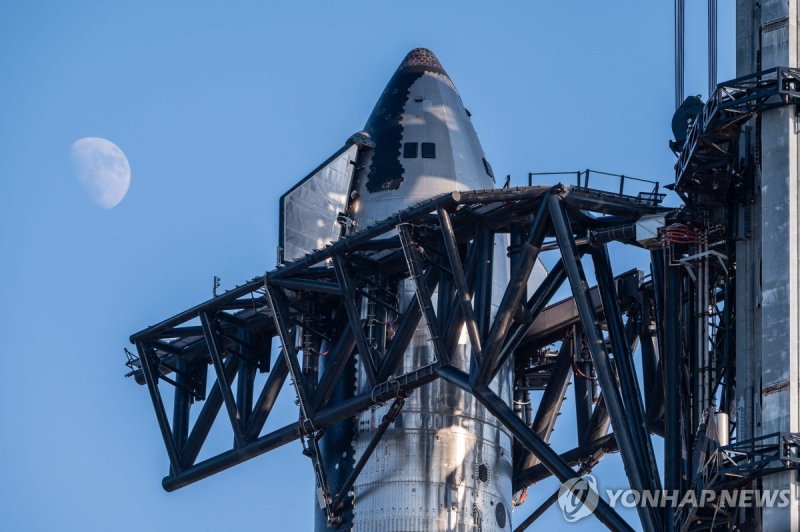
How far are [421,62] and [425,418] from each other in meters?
14.3

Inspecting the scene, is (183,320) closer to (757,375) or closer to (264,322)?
(264,322)

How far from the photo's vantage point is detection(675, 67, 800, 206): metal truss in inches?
1914

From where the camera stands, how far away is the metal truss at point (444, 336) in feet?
173

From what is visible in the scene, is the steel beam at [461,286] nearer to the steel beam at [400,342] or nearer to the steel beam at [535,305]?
the steel beam at [535,305]

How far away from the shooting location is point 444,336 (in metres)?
A: 56.2

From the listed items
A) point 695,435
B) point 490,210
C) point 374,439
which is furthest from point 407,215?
point 695,435

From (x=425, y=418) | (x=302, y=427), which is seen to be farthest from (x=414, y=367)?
(x=302, y=427)

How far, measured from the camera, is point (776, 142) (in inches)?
1912

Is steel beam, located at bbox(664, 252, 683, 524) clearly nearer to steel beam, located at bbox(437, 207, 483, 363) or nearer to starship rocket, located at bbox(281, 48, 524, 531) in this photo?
steel beam, located at bbox(437, 207, 483, 363)

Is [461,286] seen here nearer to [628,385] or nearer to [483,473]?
[628,385]

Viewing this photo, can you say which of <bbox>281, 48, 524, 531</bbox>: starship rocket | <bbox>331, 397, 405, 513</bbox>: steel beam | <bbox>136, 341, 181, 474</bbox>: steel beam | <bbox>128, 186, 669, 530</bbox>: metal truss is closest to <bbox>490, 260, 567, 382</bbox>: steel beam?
<bbox>128, 186, 669, 530</bbox>: metal truss

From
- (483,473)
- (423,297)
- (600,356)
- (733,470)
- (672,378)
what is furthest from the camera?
(483,473)

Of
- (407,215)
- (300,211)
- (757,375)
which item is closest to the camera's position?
(757,375)

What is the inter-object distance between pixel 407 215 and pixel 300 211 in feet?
25.6
